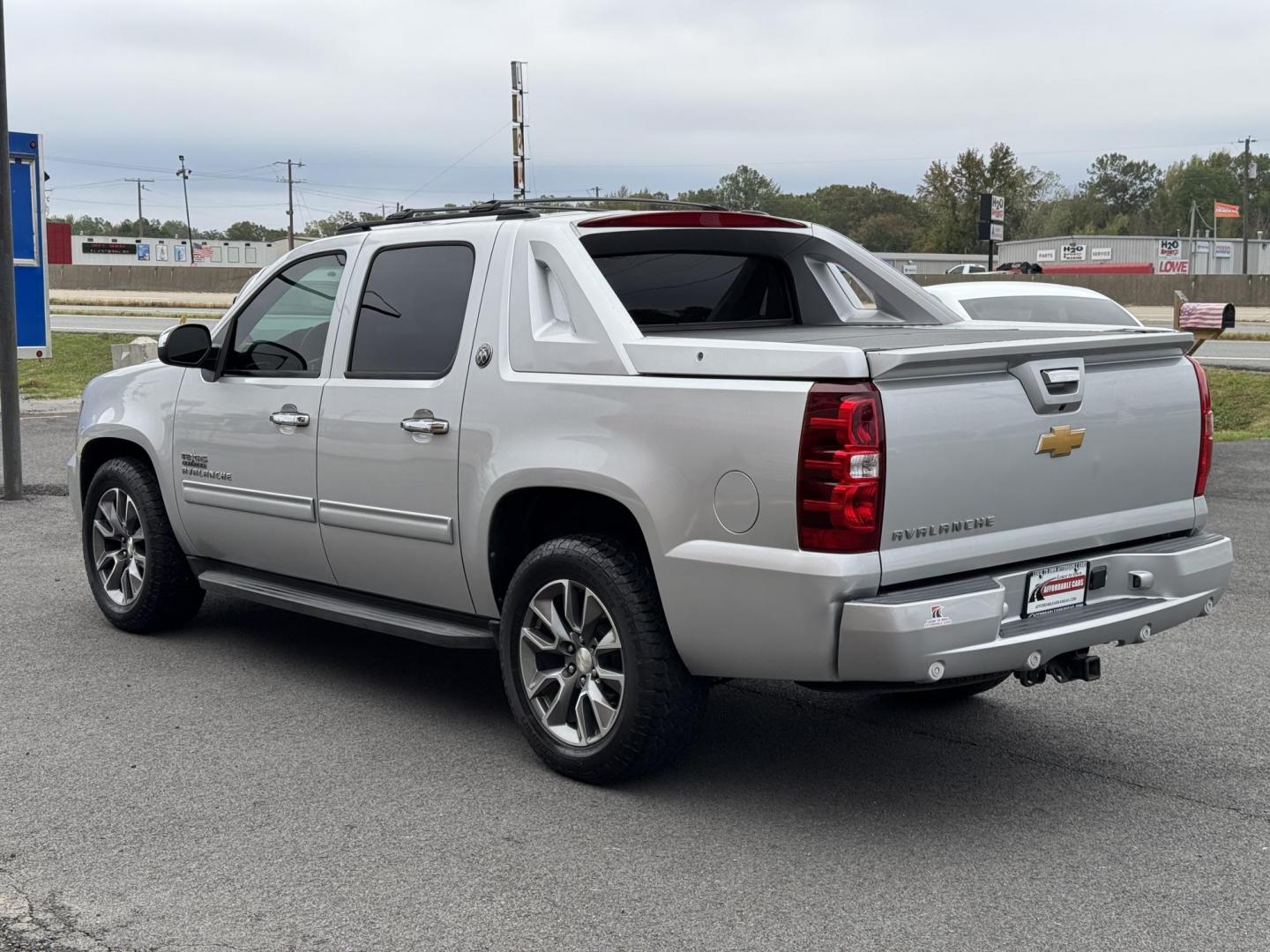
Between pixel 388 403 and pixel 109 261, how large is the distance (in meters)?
121

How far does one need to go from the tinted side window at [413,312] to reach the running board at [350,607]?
36.5 inches

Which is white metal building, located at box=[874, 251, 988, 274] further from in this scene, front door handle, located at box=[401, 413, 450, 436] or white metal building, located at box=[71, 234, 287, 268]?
front door handle, located at box=[401, 413, 450, 436]

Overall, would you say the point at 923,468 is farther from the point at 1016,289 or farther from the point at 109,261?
the point at 109,261

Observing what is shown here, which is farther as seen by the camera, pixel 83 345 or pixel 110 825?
pixel 83 345

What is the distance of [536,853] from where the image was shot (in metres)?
4.30

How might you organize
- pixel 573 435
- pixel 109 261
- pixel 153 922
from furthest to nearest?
pixel 109 261 < pixel 573 435 < pixel 153 922

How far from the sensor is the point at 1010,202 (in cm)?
11075

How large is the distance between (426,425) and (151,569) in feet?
7.34

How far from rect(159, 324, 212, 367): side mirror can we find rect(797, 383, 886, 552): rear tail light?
3.24m

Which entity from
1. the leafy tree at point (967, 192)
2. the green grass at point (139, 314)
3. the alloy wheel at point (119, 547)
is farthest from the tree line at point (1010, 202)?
the alloy wheel at point (119, 547)

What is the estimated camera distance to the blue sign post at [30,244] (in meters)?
14.9

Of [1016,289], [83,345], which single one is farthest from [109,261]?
[1016,289]

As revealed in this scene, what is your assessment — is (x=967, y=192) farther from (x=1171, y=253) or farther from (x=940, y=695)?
(x=940, y=695)

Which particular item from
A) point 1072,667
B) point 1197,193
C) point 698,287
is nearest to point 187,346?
point 698,287
